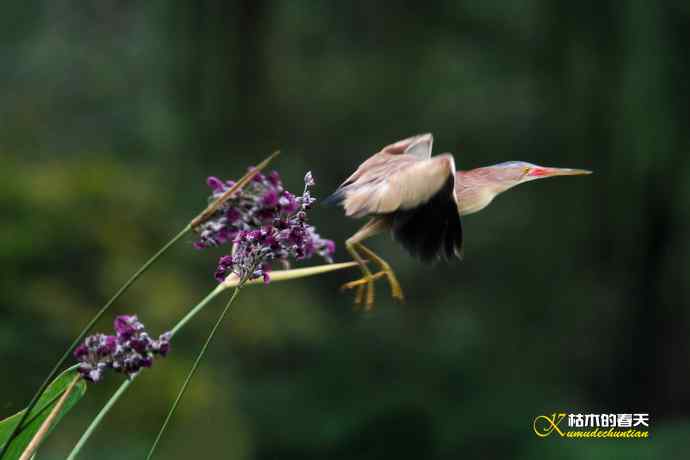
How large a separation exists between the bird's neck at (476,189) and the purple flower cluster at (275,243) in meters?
0.30

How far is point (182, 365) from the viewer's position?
3000mm

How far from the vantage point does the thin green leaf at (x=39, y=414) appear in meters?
0.70

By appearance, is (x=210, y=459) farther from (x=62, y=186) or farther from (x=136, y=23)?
(x=136, y=23)

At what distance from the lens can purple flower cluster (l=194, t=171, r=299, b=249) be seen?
0.63 meters

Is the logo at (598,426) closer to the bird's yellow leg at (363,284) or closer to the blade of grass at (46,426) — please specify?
the bird's yellow leg at (363,284)

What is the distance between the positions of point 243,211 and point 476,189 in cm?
42

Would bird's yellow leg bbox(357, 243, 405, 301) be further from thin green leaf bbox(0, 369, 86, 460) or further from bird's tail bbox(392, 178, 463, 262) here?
thin green leaf bbox(0, 369, 86, 460)

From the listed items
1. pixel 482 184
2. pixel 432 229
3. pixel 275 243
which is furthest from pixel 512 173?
pixel 275 243

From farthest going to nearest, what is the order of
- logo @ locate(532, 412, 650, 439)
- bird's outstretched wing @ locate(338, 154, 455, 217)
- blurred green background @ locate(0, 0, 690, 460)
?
blurred green background @ locate(0, 0, 690, 460), logo @ locate(532, 412, 650, 439), bird's outstretched wing @ locate(338, 154, 455, 217)

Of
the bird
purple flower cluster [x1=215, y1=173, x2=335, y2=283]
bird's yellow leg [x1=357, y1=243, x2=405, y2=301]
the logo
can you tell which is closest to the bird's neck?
the bird

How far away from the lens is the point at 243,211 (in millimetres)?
635

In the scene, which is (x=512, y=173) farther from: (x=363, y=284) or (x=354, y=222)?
(x=354, y=222)

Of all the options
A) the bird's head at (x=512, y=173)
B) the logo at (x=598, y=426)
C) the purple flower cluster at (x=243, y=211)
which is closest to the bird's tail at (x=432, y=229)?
the bird's head at (x=512, y=173)

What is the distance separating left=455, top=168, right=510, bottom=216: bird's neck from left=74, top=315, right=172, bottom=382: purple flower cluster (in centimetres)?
43
